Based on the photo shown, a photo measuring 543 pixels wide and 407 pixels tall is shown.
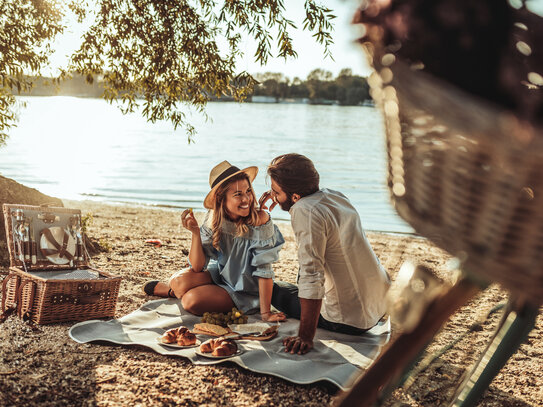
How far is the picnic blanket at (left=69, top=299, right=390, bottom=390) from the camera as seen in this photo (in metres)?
3.16

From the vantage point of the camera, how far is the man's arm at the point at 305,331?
3.38m

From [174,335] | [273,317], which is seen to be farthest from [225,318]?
[174,335]

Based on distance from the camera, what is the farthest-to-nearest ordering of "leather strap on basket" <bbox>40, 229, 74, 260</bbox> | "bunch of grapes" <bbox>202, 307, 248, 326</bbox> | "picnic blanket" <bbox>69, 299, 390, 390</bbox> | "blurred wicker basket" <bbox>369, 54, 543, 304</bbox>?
"leather strap on basket" <bbox>40, 229, 74, 260</bbox> < "bunch of grapes" <bbox>202, 307, 248, 326</bbox> < "picnic blanket" <bbox>69, 299, 390, 390</bbox> < "blurred wicker basket" <bbox>369, 54, 543, 304</bbox>

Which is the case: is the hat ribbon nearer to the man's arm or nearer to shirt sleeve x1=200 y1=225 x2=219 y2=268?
shirt sleeve x1=200 y1=225 x2=219 y2=268

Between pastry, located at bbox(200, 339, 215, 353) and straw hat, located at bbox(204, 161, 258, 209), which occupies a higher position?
straw hat, located at bbox(204, 161, 258, 209)

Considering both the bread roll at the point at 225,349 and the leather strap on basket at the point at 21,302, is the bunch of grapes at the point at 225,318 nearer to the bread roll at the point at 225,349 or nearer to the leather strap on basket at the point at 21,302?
the bread roll at the point at 225,349

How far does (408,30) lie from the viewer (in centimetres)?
86

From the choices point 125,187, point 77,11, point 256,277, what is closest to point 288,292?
point 256,277

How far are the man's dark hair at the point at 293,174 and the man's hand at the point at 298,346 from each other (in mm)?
1045

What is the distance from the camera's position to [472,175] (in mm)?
781

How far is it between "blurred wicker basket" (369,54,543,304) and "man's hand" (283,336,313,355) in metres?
2.72

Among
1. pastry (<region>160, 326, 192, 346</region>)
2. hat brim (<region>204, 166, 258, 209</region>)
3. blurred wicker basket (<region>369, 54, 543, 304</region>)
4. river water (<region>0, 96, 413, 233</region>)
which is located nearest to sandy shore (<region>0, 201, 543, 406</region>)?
pastry (<region>160, 326, 192, 346</region>)

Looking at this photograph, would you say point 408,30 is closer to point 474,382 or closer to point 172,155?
point 474,382

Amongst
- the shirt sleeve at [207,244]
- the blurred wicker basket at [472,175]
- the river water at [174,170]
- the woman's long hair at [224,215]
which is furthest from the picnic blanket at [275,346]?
the river water at [174,170]
